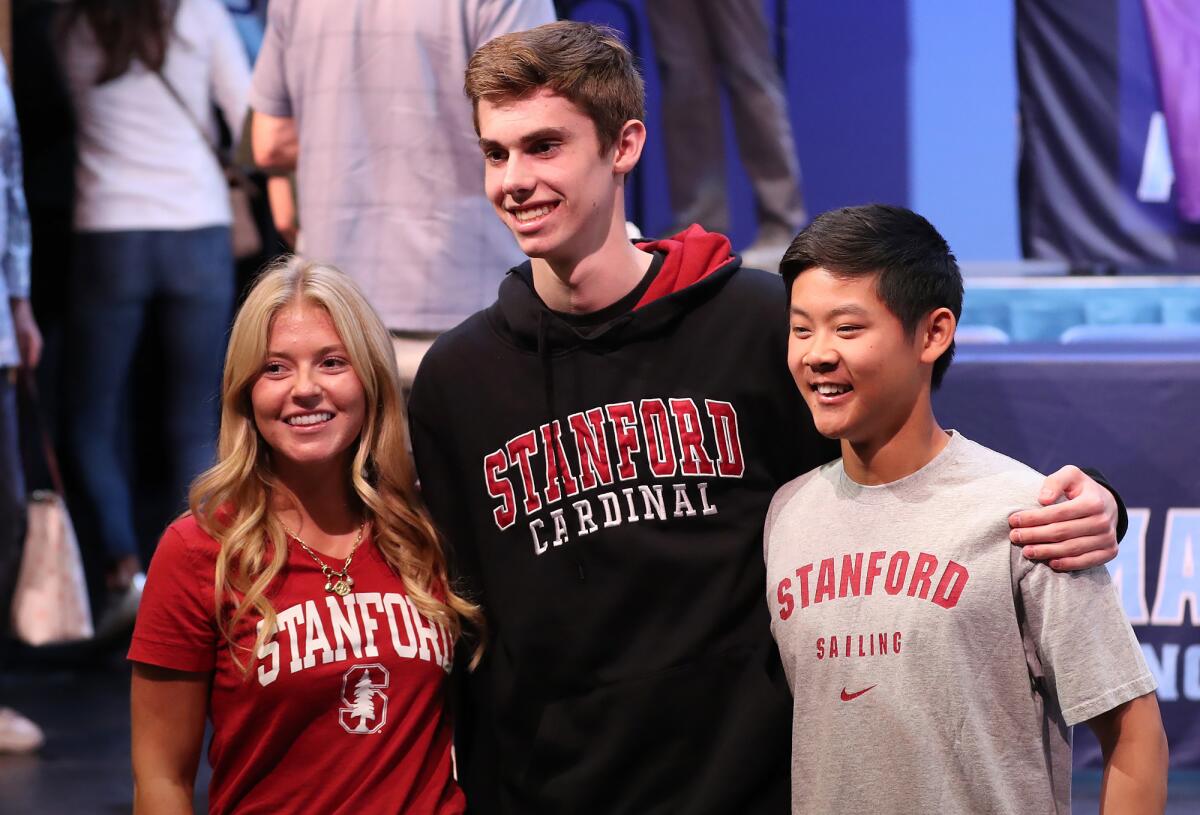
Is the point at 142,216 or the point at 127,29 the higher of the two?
the point at 127,29

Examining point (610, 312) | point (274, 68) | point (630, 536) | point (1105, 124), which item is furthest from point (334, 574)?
point (1105, 124)

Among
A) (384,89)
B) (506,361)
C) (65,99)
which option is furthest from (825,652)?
(65,99)

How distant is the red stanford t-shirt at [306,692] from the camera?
6.13 ft

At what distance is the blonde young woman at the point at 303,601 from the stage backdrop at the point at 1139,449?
1.87m

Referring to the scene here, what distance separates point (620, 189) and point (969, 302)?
3.73 meters

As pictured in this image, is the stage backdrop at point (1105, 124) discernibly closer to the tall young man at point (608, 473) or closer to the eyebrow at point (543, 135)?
the tall young man at point (608, 473)

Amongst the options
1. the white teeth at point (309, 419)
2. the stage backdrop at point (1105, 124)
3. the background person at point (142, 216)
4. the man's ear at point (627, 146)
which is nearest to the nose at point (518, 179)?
the man's ear at point (627, 146)

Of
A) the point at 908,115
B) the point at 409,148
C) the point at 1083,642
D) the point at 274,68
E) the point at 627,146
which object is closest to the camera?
the point at 1083,642

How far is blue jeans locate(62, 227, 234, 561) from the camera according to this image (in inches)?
187

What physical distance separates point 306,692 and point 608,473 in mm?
490

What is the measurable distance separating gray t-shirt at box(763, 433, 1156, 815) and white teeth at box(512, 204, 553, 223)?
0.58 m

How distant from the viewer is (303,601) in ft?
6.29

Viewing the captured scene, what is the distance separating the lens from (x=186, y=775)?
191 centimetres

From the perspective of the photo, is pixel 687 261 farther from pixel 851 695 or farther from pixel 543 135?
pixel 851 695
